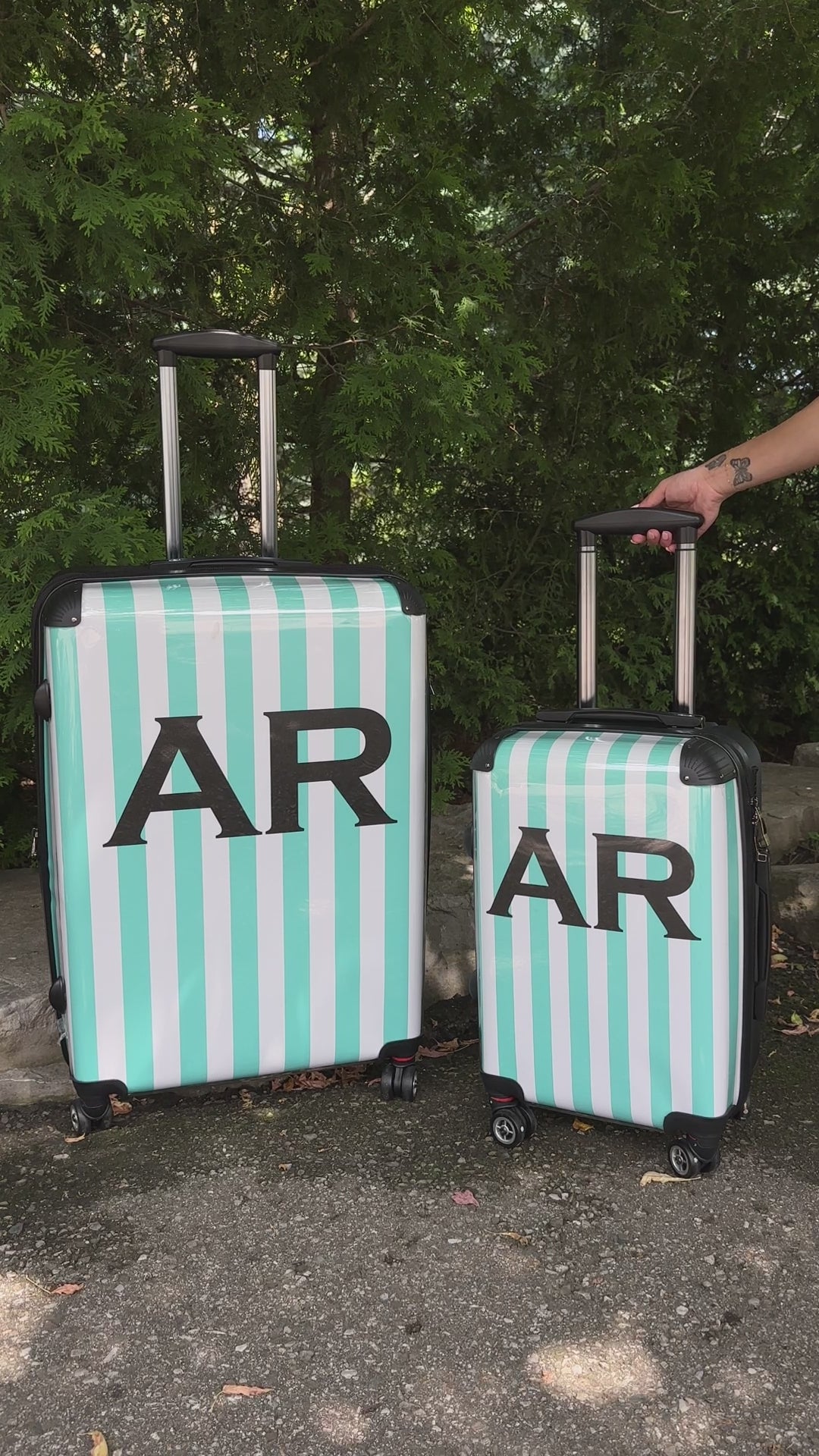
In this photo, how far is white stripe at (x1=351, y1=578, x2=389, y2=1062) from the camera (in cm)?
224

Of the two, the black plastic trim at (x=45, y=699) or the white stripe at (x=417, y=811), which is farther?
the white stripe at (x=417, y=811)

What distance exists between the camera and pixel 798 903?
3.48 m

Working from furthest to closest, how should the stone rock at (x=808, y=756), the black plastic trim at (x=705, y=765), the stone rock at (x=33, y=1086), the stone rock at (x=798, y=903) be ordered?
the stone rock at (x=808, y=756) → the stone rock at (x=798, y=903) → the stone rock at (x=33, y=1086) → the black plastic trim at (x=705, y=765)

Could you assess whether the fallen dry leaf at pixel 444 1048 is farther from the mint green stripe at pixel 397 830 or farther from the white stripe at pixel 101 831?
the white stripe at pixel 101 831

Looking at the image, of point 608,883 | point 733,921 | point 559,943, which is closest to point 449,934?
point 559,943

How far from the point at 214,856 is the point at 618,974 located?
0.80 metres

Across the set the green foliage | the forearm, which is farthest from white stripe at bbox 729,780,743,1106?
the green foliage

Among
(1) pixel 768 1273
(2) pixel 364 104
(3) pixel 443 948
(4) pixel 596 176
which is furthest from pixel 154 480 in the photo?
(1) pixel 768 1273

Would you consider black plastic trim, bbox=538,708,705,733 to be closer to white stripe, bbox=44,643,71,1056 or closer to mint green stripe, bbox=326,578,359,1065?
mint green stripe, bbox=326,578,359,1065

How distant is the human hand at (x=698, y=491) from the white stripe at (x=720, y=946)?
681 mm

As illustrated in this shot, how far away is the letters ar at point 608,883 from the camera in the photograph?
2047 millimetres

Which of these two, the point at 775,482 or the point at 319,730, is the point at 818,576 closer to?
the point at 775,482

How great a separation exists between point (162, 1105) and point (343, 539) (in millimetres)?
1666

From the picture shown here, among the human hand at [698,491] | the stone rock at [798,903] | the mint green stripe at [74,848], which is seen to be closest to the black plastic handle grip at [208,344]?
the mint green stripe at [74,848]
